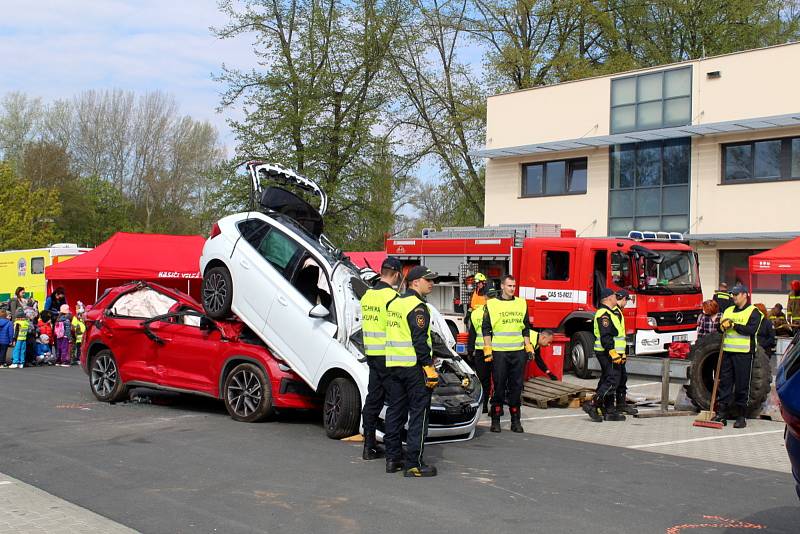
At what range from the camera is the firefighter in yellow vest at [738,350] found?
11188mm

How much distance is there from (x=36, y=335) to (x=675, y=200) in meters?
17.8

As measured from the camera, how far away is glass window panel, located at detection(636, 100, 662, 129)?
25562mm

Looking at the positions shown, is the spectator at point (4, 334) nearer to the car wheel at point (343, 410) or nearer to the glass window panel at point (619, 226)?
the car wheel at point (343, 410)

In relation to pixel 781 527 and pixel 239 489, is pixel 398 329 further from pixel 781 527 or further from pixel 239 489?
pixel 781 527

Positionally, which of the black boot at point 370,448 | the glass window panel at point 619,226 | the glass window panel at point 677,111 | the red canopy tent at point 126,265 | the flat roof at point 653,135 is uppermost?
the glass window panel at point 677,111

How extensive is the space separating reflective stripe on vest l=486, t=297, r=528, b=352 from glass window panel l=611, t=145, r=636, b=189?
17141 millimetres

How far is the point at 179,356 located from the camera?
446 inches

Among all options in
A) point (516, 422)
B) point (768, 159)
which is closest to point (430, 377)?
point (516, 422)

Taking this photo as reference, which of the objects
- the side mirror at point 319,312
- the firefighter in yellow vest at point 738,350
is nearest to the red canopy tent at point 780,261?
the firefighter in yellow vest at point 738,350

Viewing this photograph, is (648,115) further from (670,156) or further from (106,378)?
(106,378)

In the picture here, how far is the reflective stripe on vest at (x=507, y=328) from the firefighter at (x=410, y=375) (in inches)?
102

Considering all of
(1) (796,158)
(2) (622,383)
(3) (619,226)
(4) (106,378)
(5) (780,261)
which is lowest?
(4) (106,378)

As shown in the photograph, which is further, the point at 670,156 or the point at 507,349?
the point at 670,156

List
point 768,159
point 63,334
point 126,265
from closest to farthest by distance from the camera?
point 63,334, point 768,159, point 126,265
